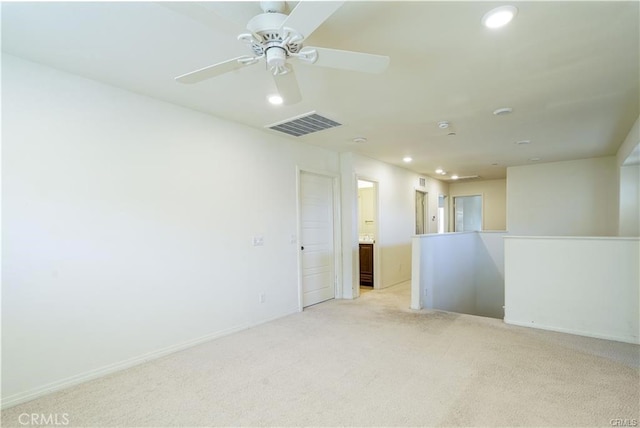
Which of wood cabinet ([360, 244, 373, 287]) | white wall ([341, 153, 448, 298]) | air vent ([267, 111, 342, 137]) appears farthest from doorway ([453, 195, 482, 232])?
air vent ([267, 111, 342, 137])

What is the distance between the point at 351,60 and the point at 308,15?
0.42 metres

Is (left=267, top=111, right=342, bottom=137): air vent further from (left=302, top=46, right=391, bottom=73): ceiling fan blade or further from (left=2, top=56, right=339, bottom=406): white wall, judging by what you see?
(left=302, top=46, right=391, bottom=73): ceiling fan blade

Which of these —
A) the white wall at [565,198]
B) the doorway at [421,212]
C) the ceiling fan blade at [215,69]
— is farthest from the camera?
the doorway at [421,212]

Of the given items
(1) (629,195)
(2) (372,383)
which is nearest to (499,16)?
(2) (372,383)

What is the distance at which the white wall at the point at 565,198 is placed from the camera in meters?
5.83

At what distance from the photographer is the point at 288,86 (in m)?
2.06

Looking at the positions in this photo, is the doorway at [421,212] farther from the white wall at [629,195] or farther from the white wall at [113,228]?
the white wall at [113,228]

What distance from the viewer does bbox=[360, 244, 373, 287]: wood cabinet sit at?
6223 millimetres

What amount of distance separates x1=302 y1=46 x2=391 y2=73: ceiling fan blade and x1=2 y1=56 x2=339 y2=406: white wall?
79.1 inches

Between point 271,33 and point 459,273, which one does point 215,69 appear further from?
point 459,273

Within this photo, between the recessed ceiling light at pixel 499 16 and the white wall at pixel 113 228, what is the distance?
8.87ft

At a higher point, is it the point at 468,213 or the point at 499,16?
the point at 499,16

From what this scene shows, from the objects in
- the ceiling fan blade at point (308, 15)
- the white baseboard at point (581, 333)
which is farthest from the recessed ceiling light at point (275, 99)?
the white baseboard at point (581, 333)

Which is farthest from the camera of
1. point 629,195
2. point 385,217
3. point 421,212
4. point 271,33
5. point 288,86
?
point 421,212
